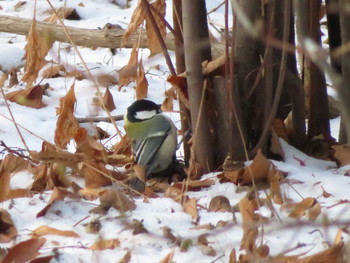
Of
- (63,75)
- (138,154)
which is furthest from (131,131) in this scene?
(63,75)

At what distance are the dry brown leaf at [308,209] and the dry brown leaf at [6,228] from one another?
840mm

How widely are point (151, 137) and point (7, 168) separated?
0.72m

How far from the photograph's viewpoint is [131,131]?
3.52 metres

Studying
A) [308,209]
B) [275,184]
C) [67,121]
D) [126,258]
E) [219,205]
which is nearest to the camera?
[126,258]

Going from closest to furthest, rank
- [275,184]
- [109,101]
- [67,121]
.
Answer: [275,184] → [67,121] → [109,101]

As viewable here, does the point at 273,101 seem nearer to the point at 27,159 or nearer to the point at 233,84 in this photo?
the point at 233,84

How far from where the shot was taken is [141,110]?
143 inches

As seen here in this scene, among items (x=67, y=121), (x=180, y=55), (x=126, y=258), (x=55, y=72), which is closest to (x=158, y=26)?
(x=180, y=55)

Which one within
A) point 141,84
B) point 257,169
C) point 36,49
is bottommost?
point 257,169

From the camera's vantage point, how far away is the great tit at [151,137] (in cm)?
333

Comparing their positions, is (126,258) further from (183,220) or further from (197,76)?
(197,76)

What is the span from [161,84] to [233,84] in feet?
6.35

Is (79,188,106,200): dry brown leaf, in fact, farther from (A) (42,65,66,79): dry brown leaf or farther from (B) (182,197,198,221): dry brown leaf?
(A) (42,65,66,79): dry brown leaf

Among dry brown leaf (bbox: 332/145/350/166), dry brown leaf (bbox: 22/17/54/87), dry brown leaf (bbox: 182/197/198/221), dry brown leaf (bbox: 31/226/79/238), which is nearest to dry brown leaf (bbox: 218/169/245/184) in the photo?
dry brown leaf (bbox: 182/197/198/221)
